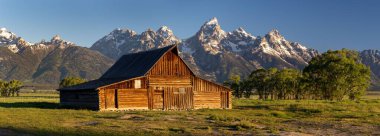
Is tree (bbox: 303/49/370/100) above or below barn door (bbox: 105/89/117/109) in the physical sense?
above

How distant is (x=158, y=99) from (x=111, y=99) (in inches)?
242

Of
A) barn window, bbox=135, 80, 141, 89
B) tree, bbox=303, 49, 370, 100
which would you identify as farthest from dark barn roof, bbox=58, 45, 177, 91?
tree, bbox=303, 49, 370, 100

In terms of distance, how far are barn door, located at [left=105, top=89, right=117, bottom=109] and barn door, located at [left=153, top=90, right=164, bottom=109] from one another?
16.8 feet

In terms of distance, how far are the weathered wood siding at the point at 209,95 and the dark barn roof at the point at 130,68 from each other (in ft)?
19.3

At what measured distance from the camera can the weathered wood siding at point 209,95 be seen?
5872 cm

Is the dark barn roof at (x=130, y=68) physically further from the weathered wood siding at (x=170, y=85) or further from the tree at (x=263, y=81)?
the tree at (x=263, y=81)

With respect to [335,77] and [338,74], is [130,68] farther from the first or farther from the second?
[335,77]

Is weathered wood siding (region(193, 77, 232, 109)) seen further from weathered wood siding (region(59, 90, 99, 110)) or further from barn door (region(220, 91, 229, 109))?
weathered wood siding (region(59, 90, 99, 110))

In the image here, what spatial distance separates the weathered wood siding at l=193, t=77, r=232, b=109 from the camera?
58.7 meters

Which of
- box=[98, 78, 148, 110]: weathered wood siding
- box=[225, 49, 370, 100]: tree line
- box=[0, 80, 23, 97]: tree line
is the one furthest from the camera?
box=[0, 80, 23, 97]: tree line

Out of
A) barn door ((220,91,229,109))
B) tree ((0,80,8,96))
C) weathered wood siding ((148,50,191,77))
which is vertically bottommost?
barn door ((220,91,229,109))

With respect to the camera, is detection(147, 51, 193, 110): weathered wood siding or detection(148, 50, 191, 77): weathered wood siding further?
detection(148, 50, 191, 77): weathered wood siding

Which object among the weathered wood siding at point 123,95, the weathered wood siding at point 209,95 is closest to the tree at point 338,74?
the weathered wood siding at point 209,95

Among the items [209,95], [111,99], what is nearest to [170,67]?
[209,95]
